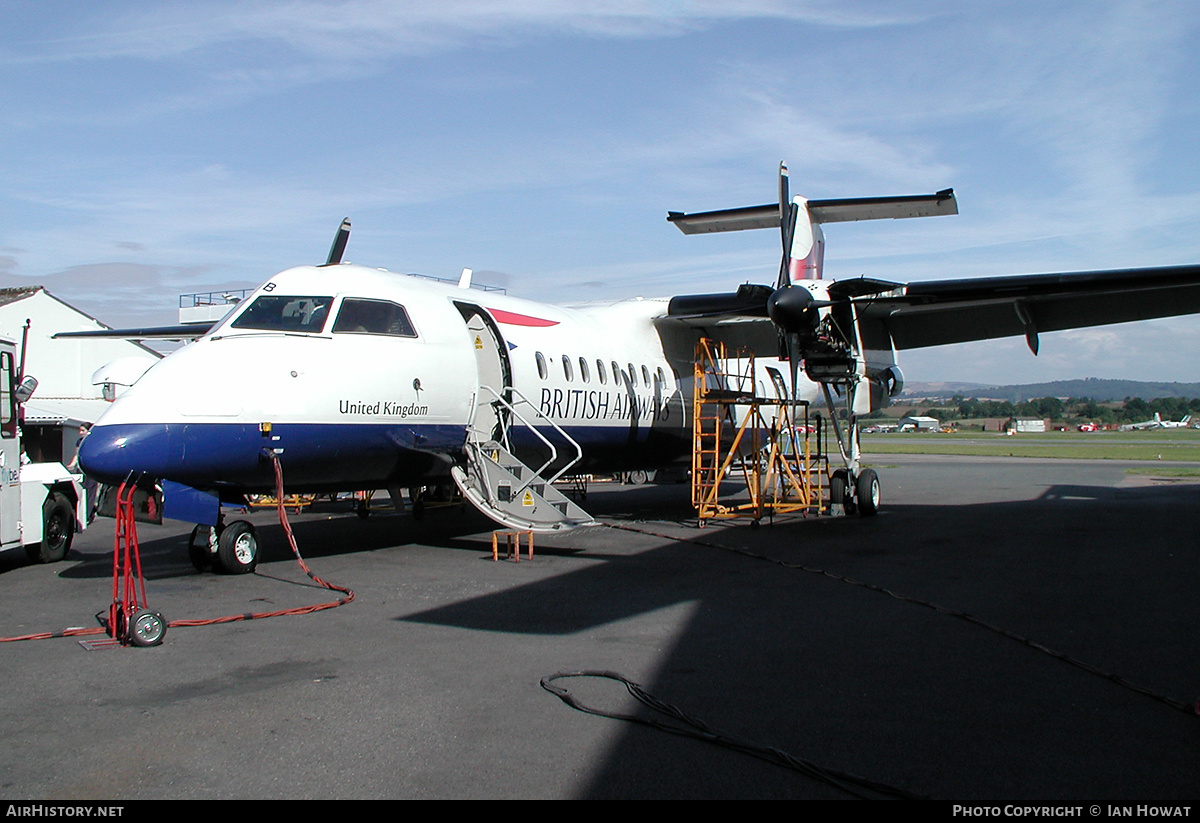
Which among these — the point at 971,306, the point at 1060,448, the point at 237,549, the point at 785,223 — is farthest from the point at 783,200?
the point at 1060,448

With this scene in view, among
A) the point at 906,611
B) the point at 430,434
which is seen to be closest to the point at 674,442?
the point at 430,434

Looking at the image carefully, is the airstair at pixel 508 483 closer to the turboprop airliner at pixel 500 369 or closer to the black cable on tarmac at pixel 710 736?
the turboprop airliner at pixel 500 369

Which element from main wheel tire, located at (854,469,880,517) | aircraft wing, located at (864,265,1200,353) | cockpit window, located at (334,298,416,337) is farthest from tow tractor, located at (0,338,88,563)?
main wheel tire, located at (854,469,880,517)

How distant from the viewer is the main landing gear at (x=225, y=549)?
9.96m

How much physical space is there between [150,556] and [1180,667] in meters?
11.3

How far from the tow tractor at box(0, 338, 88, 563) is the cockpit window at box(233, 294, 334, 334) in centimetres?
291

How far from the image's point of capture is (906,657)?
21.0 ft

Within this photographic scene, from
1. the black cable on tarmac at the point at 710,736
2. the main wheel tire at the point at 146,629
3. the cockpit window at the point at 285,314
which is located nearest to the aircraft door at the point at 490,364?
the cockpit window at the point at 285,314

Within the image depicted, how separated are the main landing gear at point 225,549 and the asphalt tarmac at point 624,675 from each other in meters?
0.21

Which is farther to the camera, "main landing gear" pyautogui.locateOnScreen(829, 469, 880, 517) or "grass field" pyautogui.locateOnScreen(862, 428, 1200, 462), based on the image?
"grass field" pyautogui.locateOnScreen(862, 428, 1200, 462)

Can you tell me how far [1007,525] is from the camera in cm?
1454

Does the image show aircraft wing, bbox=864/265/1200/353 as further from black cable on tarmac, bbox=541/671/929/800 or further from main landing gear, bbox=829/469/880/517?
black cable on tarmac, bbox=541/671/929/800

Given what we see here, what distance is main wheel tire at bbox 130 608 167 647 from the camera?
6.88 metres

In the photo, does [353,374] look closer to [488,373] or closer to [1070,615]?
[488,373]
